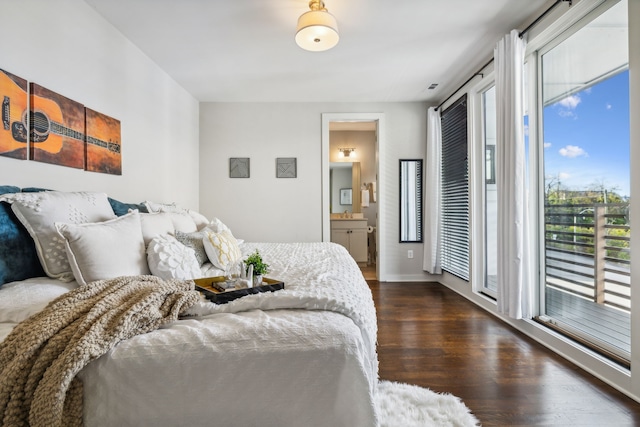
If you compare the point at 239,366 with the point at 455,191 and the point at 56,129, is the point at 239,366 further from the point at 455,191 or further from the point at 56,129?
the point at 455,191

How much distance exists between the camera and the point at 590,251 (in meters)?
2.16

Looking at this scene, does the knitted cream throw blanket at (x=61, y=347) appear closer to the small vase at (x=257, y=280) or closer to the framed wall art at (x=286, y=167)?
the small vase at (x=257, y=280)

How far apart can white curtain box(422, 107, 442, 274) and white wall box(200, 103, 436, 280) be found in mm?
310

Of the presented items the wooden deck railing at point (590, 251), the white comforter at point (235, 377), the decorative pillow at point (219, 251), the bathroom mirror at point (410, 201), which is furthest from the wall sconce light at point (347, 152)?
the white comforter at point (235, 377)

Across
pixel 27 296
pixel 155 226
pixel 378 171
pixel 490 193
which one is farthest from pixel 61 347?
pixel 378 171

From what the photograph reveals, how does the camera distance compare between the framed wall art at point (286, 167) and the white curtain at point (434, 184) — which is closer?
the white curtain at point (434, 184)

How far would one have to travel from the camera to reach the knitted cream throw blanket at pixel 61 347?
36.4 inches

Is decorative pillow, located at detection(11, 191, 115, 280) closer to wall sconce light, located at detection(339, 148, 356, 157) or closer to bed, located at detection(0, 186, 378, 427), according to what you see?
bed, located at detection(0, 186, 378, 427)

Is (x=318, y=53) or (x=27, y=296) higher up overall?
(x=318, y=53)

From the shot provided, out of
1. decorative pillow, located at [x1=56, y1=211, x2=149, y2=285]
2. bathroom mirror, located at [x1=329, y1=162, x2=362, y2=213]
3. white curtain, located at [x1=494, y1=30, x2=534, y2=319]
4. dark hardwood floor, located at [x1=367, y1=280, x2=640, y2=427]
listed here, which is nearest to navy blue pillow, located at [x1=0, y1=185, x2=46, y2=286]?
decorative pillow, located at [x1=56, y1=211, x2=149, y2=285]

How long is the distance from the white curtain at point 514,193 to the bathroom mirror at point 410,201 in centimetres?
204

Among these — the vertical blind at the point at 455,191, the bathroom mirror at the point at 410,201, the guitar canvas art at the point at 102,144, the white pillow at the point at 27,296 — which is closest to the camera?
the white pillow at the point at 27,296

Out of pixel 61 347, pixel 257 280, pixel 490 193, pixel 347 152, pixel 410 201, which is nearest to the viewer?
pixel 61 347

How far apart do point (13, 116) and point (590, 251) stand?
3.63 m
